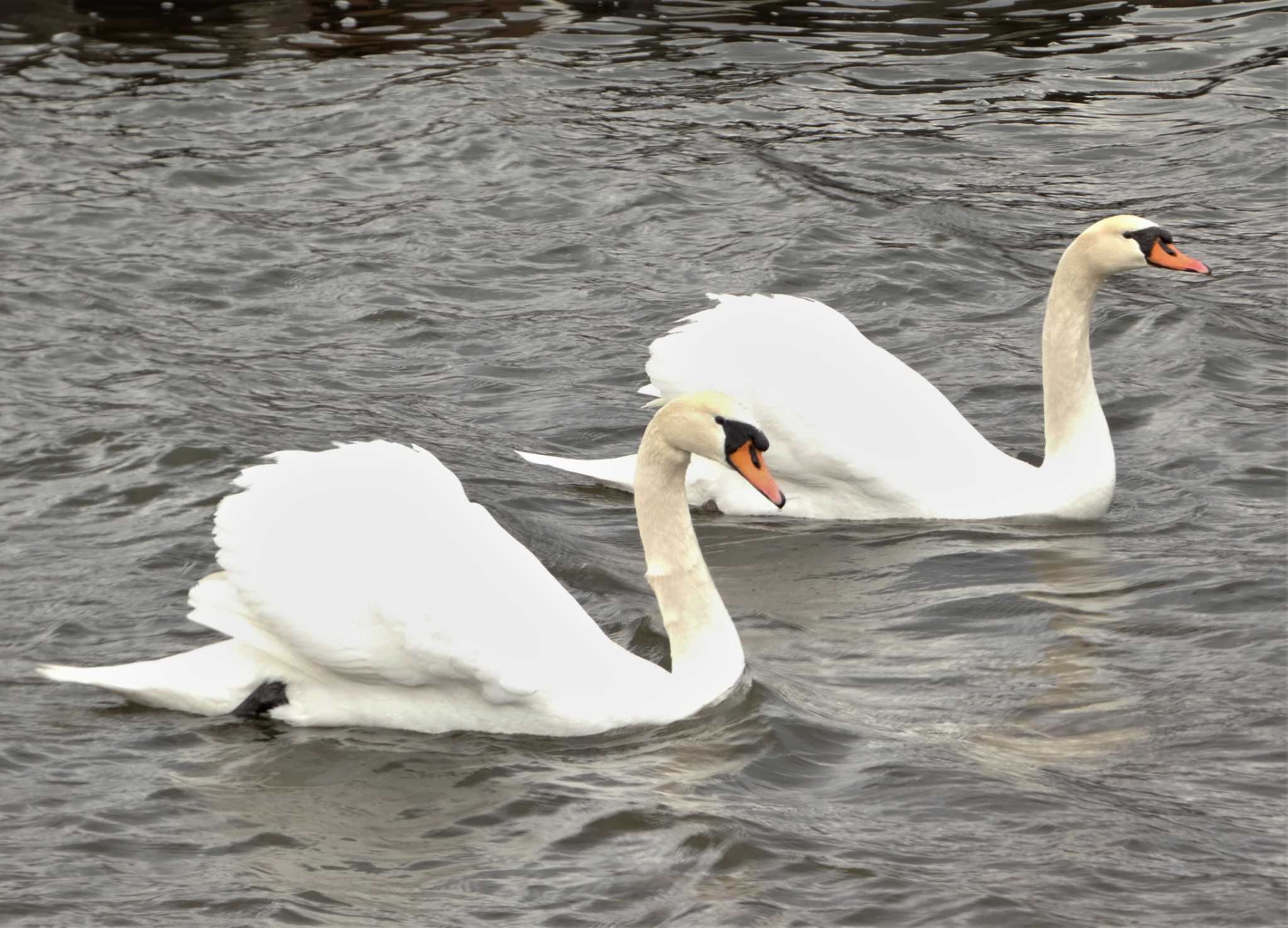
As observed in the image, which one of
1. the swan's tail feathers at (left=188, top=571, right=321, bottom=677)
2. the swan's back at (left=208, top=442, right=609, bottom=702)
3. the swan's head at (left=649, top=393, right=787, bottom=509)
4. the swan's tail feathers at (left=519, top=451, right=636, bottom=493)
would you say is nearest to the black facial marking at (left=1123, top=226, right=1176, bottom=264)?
the swan's tail feathers at (left=519, top=451, right=636, bottom=493)

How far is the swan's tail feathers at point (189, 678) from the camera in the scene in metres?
7.03

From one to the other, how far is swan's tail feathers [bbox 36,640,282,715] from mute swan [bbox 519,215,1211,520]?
2567mm

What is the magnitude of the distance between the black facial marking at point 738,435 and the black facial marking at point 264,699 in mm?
1760

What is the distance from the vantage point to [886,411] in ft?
29.7

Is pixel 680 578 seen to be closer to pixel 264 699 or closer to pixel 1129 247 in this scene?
pixel 264 699

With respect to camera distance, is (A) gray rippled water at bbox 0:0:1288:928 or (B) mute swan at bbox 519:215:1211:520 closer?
(A) gray rippled water at bbox 0:0:1288:928

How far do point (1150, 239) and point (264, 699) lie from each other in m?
4.41

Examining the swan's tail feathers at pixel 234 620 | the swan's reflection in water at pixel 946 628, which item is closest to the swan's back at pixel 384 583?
the swan's tail feathers at pixel 234 620

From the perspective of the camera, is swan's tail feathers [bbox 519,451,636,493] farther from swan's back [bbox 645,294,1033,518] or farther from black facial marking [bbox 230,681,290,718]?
black facial marking [bbox 230,681,290,718]

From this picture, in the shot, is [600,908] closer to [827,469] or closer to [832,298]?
[827,469]

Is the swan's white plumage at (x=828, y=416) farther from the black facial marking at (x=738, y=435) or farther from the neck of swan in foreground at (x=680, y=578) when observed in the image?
the black facial marking at (x=738, y=435)

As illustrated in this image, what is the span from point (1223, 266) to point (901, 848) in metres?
6.93

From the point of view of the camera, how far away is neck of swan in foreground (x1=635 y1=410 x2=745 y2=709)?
716 centimetres

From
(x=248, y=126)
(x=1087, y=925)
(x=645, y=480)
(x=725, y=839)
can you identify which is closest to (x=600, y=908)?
(x=725, y=839)
